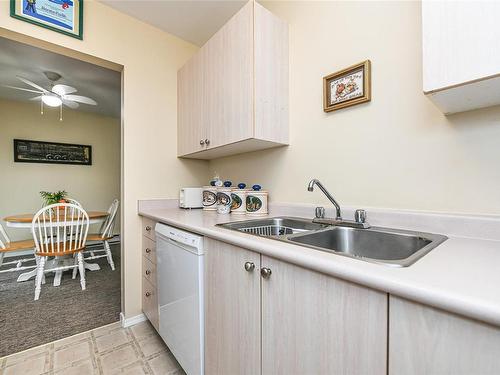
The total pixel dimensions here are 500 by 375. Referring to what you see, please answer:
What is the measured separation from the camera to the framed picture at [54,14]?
141 centimetres

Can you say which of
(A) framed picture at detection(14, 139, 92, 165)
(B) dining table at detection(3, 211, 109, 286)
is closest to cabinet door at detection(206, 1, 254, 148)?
(B) dining table at detection(3, 211, 109, 286)

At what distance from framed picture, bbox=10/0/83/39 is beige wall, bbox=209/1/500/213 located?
136 centimetres

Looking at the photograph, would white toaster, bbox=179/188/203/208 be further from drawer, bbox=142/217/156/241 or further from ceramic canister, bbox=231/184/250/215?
ceramic canister, bbox=231/184/250/215

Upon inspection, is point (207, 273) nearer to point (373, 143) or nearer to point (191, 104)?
point (373, 143)

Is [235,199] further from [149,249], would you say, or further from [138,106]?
[138,106]

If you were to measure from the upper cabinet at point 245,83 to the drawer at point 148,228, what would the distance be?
2.14 feet

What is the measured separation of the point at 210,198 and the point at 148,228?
0.50 metres

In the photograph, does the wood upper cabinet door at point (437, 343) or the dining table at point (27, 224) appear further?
the dining table at point (27, 224)

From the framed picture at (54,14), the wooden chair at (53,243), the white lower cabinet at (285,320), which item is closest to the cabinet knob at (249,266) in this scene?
the white lower cabinet at (285,320)

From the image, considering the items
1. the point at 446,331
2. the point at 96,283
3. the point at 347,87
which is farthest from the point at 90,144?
the point at 446,331

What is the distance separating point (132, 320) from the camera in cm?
179

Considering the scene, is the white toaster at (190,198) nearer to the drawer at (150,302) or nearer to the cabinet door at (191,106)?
the cabinet door at (191,106)

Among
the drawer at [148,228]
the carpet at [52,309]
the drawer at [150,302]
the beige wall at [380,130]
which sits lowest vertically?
the carpet at [52,309]

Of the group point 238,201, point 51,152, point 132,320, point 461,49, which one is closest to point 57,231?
point 132,320
